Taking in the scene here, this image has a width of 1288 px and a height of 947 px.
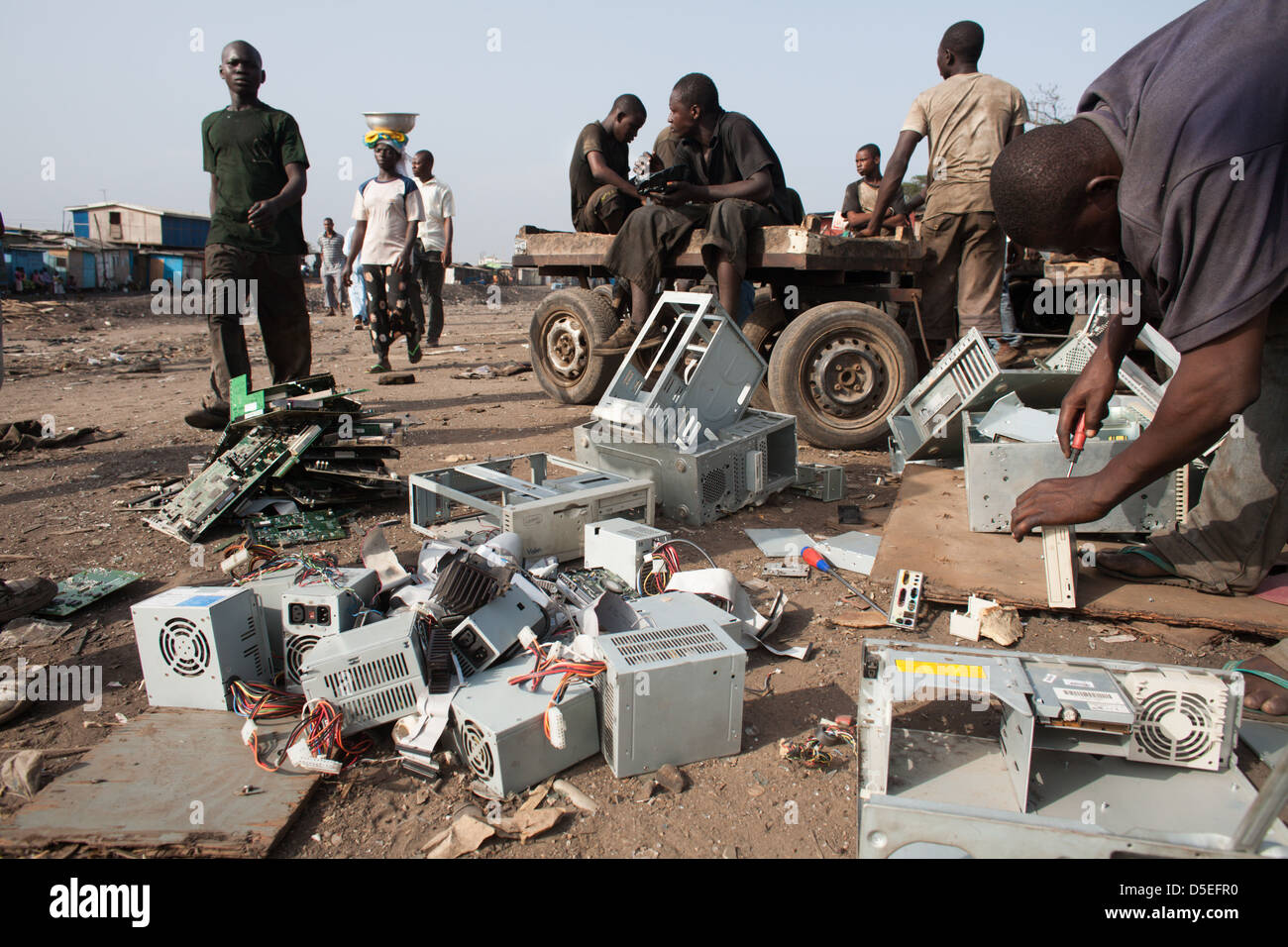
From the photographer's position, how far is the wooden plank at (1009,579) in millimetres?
2744

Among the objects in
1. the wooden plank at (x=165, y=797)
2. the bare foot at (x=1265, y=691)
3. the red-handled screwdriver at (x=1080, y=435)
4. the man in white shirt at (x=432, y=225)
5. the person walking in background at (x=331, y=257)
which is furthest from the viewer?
the person walking in background at (x=331, y=257)

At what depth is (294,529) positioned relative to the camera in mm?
3791

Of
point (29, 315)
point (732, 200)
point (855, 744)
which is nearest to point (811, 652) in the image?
point (855, 744)

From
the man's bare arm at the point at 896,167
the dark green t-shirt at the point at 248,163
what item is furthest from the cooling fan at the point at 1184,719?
the dark green t-shirt at the point at 248,163

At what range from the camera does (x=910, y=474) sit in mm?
4383

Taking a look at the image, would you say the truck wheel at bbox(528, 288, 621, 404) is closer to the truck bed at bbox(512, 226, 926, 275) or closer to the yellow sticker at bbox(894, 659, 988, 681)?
the truck bed at bbox(512, 226, 926, 275)

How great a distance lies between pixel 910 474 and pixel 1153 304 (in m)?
2.06

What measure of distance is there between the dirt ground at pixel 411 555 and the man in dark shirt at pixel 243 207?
81 centimetres

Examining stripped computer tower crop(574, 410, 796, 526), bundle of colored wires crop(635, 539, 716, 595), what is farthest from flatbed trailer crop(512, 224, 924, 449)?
bundle of colored wires crop(635, 539, 716, 595)

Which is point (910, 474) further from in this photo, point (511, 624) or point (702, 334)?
point (511, 624)

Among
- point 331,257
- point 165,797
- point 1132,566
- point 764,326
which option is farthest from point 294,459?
point 331,257

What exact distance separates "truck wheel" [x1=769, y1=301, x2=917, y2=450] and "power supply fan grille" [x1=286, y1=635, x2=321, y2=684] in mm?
3519

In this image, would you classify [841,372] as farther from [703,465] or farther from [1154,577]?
[1154,577]

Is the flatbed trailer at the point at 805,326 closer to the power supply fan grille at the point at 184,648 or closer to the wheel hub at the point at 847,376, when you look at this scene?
the wheel hub at the point at 847,376
